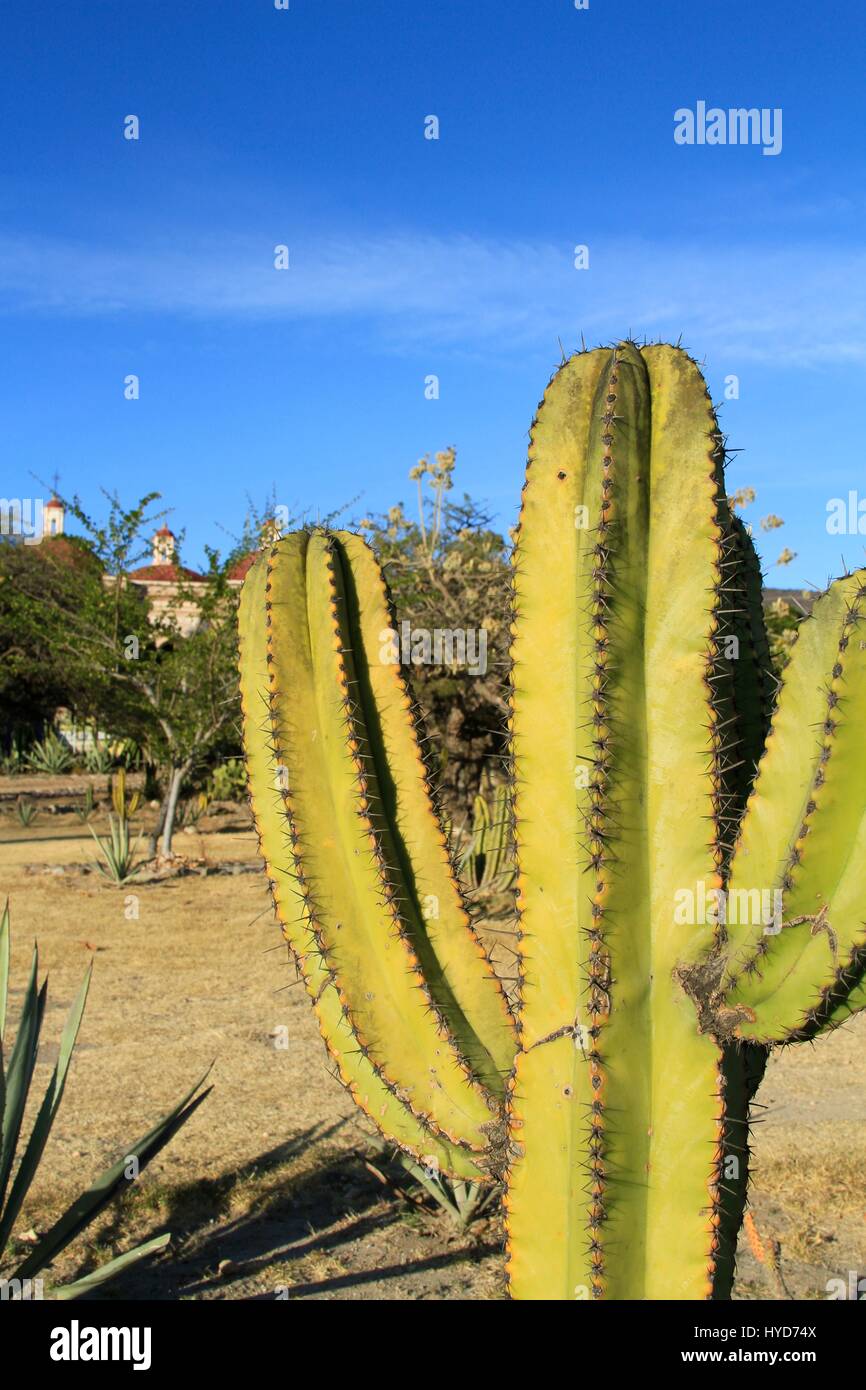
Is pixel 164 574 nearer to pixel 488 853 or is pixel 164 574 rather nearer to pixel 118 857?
pixel 118 857

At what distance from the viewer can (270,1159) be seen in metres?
4.99

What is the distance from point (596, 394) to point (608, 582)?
0.40 metres

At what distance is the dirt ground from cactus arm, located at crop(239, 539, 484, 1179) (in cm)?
24

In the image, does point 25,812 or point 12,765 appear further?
point 12,765

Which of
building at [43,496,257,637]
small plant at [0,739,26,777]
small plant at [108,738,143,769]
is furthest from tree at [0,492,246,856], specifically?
small plant at [0,739,26,777]

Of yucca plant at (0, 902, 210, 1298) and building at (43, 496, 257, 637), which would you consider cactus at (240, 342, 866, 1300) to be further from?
building at (43, 496, 257, 637)

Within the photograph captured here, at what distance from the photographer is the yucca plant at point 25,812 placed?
17.2 meters

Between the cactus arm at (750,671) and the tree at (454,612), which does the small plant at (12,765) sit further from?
the cactus arm at (750,671)

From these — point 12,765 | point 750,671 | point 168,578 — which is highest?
point 168,578

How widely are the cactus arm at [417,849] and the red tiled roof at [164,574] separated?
11.0m

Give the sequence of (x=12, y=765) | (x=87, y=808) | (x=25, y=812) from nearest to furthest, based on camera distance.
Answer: (x=25, y=812) < (x=87, y=808) < (x=12, y=765)

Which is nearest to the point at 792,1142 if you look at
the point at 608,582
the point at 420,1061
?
the point at 420,1061

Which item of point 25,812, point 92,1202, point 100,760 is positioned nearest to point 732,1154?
point 92,1202

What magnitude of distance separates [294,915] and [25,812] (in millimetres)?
15514
